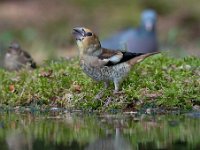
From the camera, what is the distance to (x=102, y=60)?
10750mm

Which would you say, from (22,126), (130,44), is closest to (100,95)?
(22,126)

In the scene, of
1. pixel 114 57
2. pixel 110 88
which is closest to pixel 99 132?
pixel 114 57

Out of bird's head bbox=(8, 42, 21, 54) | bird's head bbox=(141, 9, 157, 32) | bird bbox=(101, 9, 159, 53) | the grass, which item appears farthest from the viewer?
bird's head bbox=(141, 9, 157, 32)

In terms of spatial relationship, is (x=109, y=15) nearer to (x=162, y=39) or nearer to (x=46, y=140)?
(x=162, y=39)

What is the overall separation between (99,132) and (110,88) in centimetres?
192

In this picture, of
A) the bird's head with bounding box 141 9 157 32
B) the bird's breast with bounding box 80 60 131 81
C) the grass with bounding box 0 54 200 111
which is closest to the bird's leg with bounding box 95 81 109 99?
the grass with bounding box 0 54 200 111

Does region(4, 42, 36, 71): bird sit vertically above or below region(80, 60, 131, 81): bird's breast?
above

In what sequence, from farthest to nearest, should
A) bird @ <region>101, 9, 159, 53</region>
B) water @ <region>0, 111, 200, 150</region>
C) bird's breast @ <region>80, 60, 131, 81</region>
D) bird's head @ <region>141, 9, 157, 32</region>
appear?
bird's head @ <region>141, 9, 157, 32</region>
bird @ <region>101, 9, 159, 53</region>
bird's breast @ <region>80, 60, 131, 81</region>
water @ <region>0, 111, 200, 150</region>

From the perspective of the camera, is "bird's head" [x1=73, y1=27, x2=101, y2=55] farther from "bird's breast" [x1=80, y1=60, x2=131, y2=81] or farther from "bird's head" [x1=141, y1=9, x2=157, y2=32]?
"bird's head" [x1=141, y1=9, x2=157, y2=32]

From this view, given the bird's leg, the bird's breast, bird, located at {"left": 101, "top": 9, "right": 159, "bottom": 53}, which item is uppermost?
bird, located at {"left": 101, "top": 9, "right": 159, "bottom": 53}

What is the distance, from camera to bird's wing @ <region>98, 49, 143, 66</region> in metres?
10.8

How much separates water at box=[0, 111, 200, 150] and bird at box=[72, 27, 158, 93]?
520mm

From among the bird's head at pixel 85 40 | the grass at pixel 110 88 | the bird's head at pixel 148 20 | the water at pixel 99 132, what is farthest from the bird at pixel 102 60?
the bird's head at pixel 148 20

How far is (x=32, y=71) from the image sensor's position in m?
12.7
